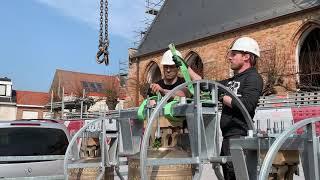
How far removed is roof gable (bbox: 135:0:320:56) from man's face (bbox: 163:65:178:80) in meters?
22.5

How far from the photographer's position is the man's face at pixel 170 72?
4.82 metres

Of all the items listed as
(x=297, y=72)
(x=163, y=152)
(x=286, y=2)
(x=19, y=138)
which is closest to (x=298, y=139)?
(x=163, y=152)

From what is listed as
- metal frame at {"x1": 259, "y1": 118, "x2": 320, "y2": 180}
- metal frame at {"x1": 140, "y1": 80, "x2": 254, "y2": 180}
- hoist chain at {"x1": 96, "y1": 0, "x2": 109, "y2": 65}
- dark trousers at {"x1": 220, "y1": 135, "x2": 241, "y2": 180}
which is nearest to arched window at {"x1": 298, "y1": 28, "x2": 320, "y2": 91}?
hoist chain at {"x1": 96, "y1": 0, "x2": 109, "y2": 65}

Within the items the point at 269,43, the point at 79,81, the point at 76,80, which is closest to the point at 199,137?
the point at 269,43

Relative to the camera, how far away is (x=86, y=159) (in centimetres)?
554

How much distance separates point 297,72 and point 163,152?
79.0 ft

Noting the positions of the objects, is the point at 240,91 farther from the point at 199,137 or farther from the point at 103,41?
the point at 103,41

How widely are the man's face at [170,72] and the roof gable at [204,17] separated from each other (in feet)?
73.7

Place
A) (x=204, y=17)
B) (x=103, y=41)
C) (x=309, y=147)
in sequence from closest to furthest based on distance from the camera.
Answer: (x=309, y=147)
(x=103, y=41)
(x=204, y=17)

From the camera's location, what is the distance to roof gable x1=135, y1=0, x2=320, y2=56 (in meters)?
28.3

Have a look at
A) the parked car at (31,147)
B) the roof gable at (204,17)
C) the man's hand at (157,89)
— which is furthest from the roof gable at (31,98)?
the man's hand at (157,89)

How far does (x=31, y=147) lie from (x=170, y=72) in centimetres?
358

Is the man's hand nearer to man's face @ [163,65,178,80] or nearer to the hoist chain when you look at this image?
man's face @ [163,65,178,80]

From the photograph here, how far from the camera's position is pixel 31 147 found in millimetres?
7410
